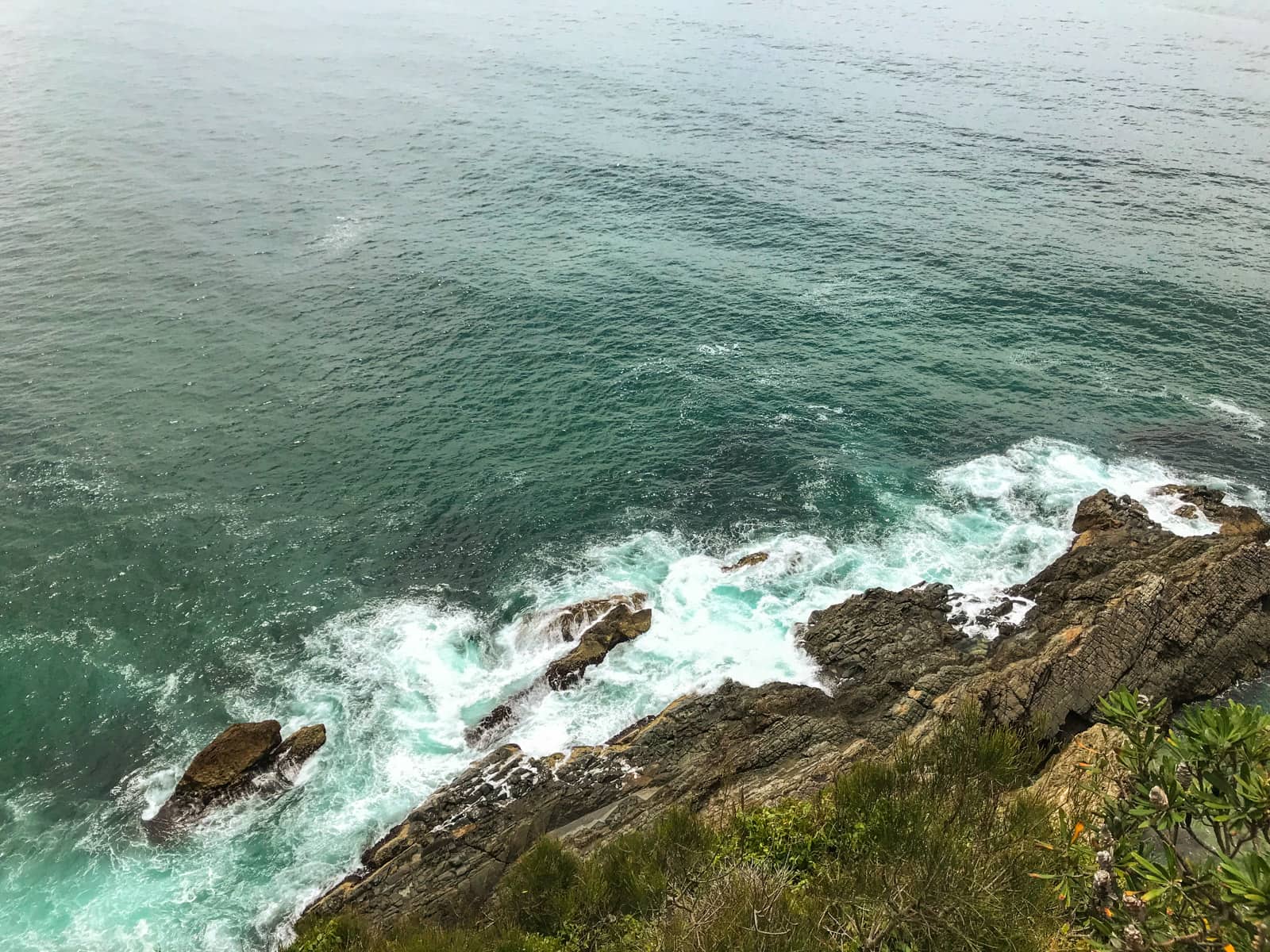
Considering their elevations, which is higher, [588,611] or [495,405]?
[495,405]

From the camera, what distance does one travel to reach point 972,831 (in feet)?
53.3

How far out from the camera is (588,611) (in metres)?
37.8

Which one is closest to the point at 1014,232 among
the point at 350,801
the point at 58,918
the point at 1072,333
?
the point at 1072,333

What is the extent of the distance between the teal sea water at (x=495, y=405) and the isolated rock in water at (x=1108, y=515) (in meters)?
1.44

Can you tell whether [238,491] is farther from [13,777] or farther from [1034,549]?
[1034,549]

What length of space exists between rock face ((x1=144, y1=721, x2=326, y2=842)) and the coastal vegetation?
8.95 meters

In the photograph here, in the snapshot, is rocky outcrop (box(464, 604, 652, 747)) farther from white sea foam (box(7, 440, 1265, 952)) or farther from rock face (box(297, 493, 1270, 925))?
rock face (box(297, 493, 1270, 925))

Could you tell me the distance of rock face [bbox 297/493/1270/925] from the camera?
88.0 feet

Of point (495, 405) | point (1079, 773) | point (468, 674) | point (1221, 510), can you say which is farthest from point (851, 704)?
point (495, 405)

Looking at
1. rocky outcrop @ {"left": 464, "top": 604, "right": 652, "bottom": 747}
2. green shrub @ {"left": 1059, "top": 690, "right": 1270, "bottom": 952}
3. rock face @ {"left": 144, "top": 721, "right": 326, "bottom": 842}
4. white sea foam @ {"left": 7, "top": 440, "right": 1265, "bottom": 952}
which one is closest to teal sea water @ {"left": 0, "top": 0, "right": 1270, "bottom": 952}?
white sea foam @ {"left": 7, "top": 440, "right": 1265, "bottom": 952}

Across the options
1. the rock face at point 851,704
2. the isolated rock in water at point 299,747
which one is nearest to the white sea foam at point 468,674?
the isolated rock in water at point 299,747

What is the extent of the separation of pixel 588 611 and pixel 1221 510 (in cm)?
3479

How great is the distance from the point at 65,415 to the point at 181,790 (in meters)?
32.2

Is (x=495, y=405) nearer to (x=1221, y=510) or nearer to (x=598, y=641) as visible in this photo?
(x=598, y=641)
